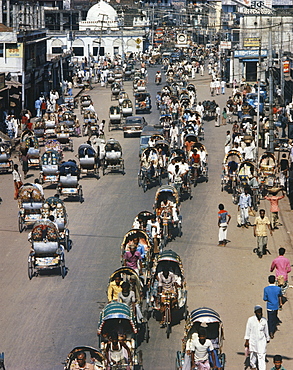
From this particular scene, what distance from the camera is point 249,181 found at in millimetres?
28234

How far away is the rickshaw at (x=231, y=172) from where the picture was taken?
29594mm

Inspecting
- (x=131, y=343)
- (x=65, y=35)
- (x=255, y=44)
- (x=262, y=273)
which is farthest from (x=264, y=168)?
(x=65, y=35)

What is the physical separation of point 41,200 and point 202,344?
12052 millimetres

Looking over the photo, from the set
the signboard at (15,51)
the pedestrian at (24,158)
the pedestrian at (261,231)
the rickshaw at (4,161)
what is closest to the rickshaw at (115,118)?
the signboard at (15,51)

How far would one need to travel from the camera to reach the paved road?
16.3 m

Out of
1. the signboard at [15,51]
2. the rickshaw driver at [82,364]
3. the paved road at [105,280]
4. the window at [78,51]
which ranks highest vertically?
the signboard at [15,51]

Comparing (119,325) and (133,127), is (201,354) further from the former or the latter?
(133,127)

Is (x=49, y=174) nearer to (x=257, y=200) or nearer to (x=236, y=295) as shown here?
(x=257, y=200)

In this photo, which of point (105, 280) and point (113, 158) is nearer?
point (105, 280)

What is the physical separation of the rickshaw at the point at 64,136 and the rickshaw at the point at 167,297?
22087 millimetres

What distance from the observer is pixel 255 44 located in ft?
232

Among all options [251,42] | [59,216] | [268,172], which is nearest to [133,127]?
[268,172]

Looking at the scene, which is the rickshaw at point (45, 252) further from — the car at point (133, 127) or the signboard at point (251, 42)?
the signboard at point (251, 42)

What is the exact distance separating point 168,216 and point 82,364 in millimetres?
10628
